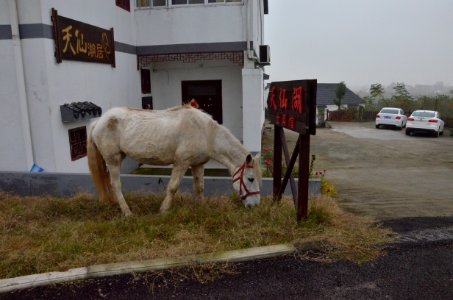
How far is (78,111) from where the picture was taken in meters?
7.78

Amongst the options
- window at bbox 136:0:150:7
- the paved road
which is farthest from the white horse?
window at bbox 136:0:150:7

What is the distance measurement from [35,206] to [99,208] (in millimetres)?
1097

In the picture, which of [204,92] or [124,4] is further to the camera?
[204,92]

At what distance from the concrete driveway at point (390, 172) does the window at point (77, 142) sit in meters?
5.95

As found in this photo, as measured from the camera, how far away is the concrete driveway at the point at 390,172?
712 centimetres

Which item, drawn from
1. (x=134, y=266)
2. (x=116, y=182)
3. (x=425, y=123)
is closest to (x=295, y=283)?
(x=134, y=266)

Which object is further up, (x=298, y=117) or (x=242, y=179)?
(x=298, y=117)

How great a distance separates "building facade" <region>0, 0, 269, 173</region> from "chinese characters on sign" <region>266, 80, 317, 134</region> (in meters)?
4.40

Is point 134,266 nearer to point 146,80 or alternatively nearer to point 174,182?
point 174,182

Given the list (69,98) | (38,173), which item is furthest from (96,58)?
(38,173)

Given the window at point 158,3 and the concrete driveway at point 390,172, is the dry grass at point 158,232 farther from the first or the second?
the window at point 158,3

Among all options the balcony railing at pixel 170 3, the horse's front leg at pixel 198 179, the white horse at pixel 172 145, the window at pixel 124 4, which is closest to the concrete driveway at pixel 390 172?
the white horse at pixel 172 145

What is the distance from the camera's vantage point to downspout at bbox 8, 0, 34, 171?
688 centimetres

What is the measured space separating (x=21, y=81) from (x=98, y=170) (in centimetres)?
270
